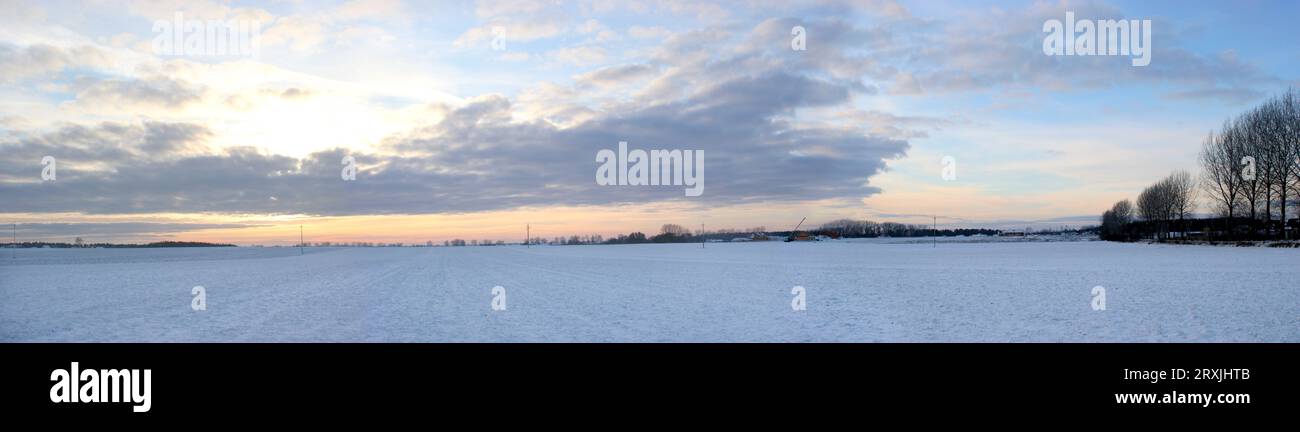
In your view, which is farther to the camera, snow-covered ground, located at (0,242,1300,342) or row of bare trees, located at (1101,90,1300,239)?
row of bare trees, located at (1101,90,1300,239)

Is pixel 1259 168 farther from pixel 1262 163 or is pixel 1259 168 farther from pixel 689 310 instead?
pixel 689 310

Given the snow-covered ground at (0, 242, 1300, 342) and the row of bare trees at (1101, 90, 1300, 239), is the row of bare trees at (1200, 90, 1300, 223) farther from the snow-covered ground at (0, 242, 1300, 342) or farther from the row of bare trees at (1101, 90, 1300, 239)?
the snow-covered ground at (0, 242, 1300, 342)

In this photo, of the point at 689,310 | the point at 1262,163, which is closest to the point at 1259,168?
the point at 1262,163

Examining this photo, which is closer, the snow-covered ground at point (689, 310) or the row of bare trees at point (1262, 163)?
the snow-covered ground at point (689, 310)

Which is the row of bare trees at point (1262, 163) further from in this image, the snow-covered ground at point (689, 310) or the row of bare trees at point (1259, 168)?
the snow-covered ground at point (689, 310)

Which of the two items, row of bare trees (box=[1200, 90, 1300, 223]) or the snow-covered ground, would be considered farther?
row of bare trees (box=[1200, 90, 1300, 223])

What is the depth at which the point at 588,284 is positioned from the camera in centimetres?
2614

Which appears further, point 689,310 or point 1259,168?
point 1259,168

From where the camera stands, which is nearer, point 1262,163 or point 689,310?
point 689,310

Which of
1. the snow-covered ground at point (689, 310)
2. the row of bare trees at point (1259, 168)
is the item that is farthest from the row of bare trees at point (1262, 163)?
the snow-covered ground at point (689, 310)

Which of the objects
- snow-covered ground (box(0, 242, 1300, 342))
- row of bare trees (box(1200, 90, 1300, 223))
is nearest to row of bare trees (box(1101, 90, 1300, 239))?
row of bare trees (box(1200, 90, 1300, 223))
